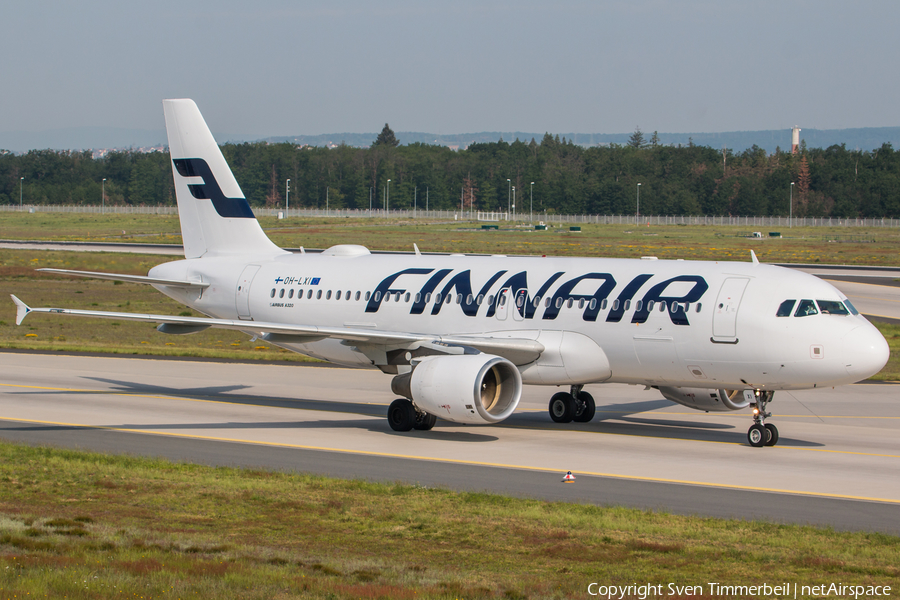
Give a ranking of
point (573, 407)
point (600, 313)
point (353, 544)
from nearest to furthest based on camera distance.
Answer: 1. point (353, 544)
2. point (600, 313)
3. point (573, 407)

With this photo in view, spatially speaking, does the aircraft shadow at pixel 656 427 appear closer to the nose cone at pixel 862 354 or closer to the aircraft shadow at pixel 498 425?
the aircraft shadow at pixel 498 425

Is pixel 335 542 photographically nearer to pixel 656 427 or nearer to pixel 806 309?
pixel 806 309

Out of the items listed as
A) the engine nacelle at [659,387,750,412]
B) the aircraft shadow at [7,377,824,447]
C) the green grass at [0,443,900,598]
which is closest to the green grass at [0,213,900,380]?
the aircraft shadow at [7,377,824,447]

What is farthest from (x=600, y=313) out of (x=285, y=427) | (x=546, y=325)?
(x=285, y=427)

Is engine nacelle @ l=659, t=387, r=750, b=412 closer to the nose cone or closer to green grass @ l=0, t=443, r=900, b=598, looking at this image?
the nose cone

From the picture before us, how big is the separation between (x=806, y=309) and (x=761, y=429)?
3257 millimetres

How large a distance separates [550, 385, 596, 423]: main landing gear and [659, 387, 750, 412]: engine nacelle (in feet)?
7.91

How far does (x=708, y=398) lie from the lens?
91.2ft

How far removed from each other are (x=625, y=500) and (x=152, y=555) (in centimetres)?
913

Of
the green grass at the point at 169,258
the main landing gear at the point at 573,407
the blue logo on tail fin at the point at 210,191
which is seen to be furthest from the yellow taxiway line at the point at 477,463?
the green grass at the point at 169,258

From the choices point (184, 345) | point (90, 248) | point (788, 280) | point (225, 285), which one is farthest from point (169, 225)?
point (788, 280)

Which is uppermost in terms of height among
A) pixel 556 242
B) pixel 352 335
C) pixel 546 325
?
pixel 556 242

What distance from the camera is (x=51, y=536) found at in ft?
50.8

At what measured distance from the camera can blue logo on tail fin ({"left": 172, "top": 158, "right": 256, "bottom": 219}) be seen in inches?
1375
